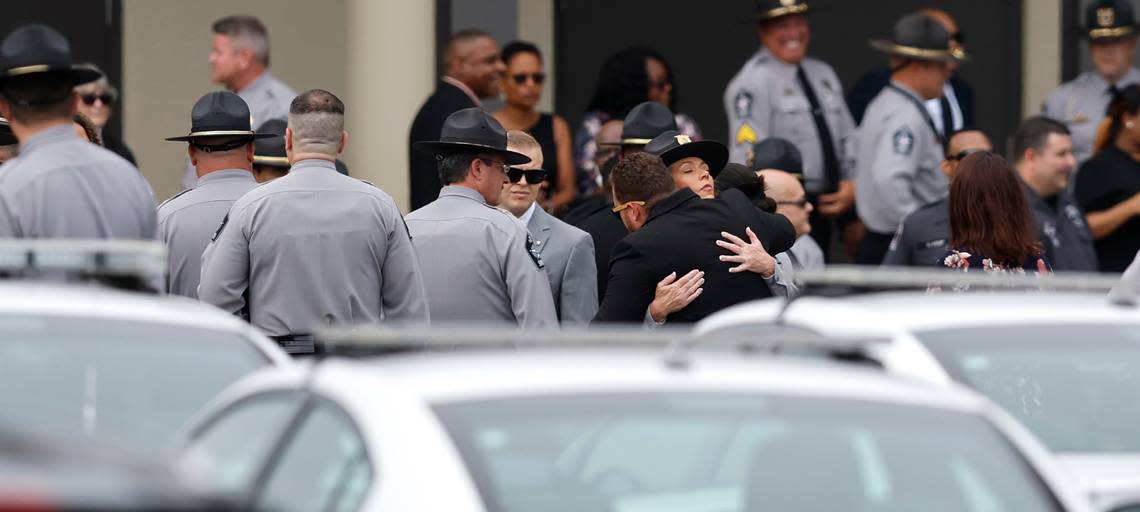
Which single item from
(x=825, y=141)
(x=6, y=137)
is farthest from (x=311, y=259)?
(x=825, y=141)

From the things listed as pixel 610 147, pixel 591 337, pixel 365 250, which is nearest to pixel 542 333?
pixel 591 337

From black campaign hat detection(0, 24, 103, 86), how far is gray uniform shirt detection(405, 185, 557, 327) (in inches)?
67.2

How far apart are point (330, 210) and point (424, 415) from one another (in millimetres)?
3493

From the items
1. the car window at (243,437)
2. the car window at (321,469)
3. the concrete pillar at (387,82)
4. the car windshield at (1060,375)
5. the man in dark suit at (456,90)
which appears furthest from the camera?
the concrete pillar at (387,82)

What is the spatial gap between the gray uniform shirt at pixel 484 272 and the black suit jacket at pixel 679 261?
0.27 metres

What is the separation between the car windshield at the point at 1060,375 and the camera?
4.76 meters

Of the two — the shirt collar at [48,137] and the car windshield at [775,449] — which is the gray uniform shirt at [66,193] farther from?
the car windshield at [775,449]

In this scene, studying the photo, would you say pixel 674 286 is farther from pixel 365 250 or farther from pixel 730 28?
pixel 730 28

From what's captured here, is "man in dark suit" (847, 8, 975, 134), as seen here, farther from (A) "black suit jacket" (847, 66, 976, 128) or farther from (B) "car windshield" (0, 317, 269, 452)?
(B) "car windshield" (0, 317, 269, 452)

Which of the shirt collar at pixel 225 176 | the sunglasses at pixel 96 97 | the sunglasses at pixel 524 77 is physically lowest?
the shirt collar at pixel 225 176

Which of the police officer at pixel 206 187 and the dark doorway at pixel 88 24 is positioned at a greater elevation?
the dark doorway at pixel 88 24

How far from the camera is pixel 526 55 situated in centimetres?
1070

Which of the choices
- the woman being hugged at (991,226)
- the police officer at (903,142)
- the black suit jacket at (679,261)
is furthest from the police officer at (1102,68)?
the black suit jacket at (679,261)

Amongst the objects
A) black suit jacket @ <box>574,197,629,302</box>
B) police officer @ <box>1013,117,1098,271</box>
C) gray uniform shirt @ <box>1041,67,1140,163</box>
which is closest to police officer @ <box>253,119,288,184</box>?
black suit jacket @ <box>574,197,629,302</box>
